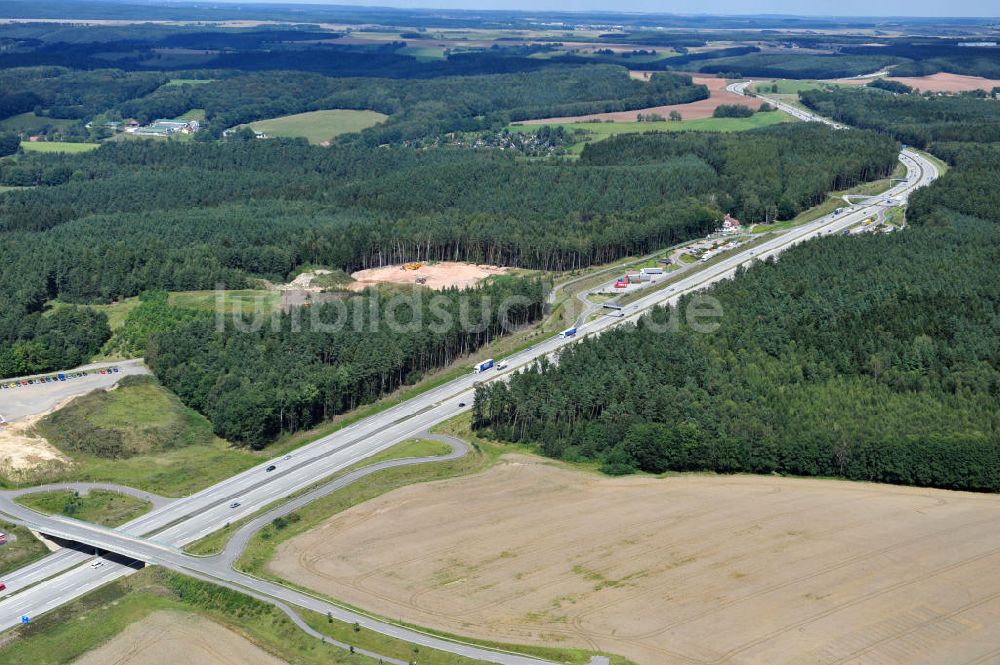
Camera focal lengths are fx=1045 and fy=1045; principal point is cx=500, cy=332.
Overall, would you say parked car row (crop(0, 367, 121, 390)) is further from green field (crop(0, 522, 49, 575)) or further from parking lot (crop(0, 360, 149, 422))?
green field (crop(0, 522, 49, 575))

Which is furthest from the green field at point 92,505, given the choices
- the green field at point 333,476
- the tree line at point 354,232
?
the tree line at point 354,232

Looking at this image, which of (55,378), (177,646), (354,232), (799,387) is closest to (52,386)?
(55,378)

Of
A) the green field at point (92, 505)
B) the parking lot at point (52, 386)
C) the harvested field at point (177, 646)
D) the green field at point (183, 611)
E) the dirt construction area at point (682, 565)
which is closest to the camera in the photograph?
the dirt construction area at point (682, 565)

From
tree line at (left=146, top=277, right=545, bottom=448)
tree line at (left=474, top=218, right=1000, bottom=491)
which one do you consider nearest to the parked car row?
tree line at (left=146, top=277, right=545, bottom=448)

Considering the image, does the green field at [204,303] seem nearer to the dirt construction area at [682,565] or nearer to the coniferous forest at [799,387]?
the coniferous forest at [799,387]

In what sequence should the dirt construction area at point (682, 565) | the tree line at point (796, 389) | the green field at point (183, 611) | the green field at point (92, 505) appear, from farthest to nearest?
the tree line at point (796, 389), the green field at point (92, 505), the green field at point (183, 611), the dirt construction area at point (682, 565)

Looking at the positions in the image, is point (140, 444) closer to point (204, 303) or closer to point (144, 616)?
point (144, 616)

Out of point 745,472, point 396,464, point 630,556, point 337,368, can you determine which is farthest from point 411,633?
point 337,368
